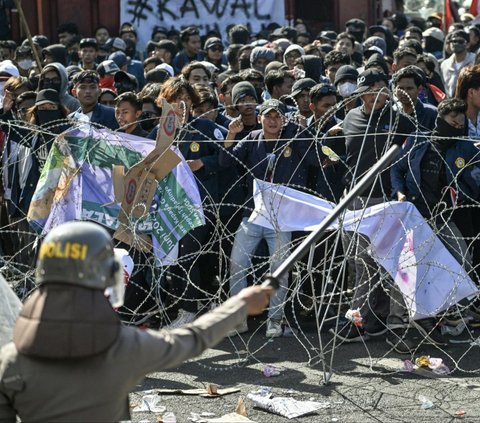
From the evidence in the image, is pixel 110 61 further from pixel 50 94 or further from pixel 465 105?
pixel 465 105

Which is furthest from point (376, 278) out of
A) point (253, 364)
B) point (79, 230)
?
point (79, 230)

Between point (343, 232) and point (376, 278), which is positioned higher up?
point (343, 232)

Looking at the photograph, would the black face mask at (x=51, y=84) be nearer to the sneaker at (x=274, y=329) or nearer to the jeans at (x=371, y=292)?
the sneaker at (x=274, y=329)

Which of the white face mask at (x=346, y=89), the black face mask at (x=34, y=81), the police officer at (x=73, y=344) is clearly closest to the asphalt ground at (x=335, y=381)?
the police officer at (x=73, y=344)

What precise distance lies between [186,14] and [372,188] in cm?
1191

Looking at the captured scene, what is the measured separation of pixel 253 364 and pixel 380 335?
112cm

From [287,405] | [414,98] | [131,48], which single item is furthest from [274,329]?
[131,48]

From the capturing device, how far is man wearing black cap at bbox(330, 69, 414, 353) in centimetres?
826

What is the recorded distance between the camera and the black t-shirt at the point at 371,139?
8352 mm

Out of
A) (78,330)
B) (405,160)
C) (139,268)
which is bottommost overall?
(139,268)

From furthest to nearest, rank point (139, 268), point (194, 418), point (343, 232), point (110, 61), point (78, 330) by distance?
1. point (110, 61)
2. point (139, 268)
3. point (343, 232)
4. point (194, 418)
5. point (78, 330)

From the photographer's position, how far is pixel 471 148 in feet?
27.9

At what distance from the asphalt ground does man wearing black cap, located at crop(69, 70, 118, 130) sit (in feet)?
7.62

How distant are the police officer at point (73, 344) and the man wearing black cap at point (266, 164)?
4.71 m
